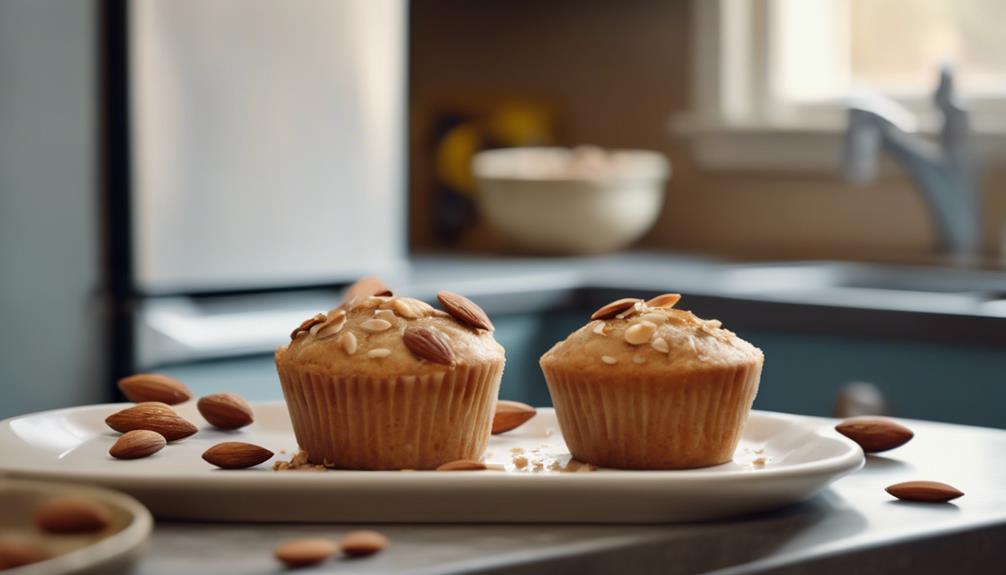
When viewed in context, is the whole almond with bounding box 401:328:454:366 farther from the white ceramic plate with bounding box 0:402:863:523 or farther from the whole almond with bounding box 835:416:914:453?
the whole almond with bounding box 835:416:914:453

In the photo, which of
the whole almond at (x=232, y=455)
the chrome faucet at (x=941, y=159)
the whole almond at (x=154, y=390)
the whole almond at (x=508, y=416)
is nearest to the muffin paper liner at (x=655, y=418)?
the whole almond at (x=508, y=416)

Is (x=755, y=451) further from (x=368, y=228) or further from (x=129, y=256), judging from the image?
(x=368, y=228)

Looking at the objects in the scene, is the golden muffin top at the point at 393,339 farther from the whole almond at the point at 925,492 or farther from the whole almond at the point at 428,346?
the whole almond at the point at 925,492

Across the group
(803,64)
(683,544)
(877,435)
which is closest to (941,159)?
(803,64)

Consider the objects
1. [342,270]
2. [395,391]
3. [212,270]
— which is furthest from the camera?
[342,270]

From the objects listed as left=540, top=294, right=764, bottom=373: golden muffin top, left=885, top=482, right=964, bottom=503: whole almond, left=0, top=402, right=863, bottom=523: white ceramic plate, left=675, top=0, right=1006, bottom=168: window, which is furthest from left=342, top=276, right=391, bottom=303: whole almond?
left=675, top=0, right=1006, bottom=168: window

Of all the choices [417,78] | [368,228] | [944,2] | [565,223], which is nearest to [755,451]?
[368,228]
